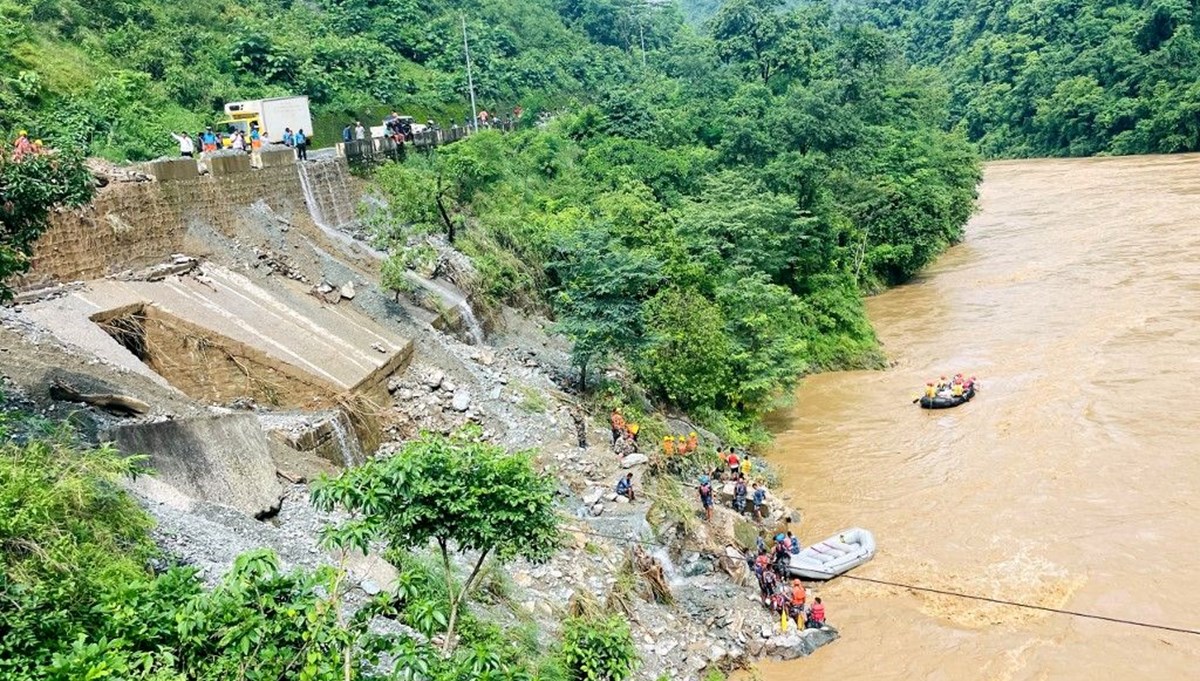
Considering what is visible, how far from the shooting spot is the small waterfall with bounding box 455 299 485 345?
20891mm

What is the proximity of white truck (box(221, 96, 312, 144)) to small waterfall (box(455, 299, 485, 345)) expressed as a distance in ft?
24.6

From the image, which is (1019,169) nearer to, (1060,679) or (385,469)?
(1060,679)

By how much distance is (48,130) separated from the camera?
19.2 metres

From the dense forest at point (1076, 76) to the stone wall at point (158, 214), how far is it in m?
53.7

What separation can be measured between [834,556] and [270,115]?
18173 millimetres

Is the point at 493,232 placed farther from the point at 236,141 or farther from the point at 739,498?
the point at 739,498

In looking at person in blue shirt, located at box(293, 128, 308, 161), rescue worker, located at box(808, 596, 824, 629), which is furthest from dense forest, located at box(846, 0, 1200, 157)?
rescue worker, located at box(808, 596, 824, 629)

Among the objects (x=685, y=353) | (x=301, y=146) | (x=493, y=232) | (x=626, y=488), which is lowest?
(x=626, y=488)

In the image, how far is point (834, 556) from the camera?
17016 millimetres

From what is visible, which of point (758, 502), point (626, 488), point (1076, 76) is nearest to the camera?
point (626, 488)

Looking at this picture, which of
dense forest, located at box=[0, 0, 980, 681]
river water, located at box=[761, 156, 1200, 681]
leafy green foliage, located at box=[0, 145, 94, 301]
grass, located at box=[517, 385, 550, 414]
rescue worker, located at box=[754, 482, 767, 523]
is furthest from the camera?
rescue worker, located at box=[754, 482, 767, 523]

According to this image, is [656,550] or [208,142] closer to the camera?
[656,550]

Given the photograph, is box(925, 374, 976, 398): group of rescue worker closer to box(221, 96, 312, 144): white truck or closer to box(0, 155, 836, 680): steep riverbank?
box(0, 155, 836, 680): steep riverbank

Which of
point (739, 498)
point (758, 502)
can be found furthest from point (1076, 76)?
point (739, 498)
